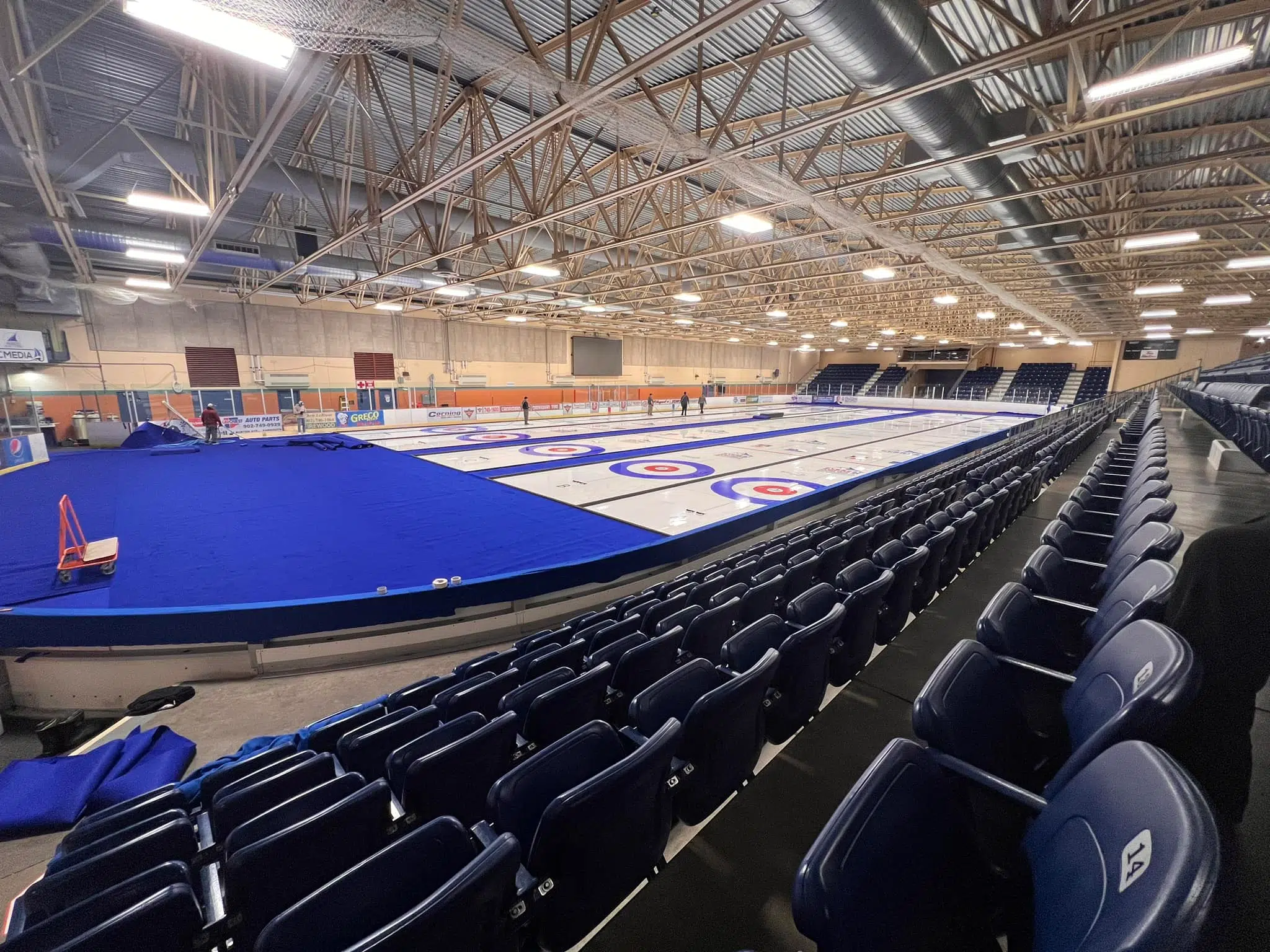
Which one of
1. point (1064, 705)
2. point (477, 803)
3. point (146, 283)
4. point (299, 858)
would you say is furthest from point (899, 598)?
point (146, 283)

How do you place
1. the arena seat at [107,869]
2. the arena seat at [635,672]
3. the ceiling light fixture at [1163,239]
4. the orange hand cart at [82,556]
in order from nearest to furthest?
the arena seat at [107,869]
the arena seat at [635,672]
the orange hand cart at [82,556]
the ceiling light fixture at [1163,239]

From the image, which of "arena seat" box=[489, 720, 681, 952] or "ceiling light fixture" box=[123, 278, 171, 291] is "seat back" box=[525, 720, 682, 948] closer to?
"arena seat" box=[489, 720, 681, 952]

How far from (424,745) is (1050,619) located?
3693 mm

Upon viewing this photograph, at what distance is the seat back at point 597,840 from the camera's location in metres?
1.63

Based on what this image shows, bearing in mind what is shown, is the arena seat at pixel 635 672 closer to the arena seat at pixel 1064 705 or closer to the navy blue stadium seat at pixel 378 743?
the navy blue stadium seat at pixel 378 743

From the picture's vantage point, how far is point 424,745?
2.52m

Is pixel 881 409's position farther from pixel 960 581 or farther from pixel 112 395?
pixel 112 395

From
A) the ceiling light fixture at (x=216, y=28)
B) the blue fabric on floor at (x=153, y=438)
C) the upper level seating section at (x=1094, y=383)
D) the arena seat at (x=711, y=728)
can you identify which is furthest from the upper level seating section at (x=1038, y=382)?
the blue fabric on floor at (x=153, y=438)

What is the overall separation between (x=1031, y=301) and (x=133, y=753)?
3191 centimetres

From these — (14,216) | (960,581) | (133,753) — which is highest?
(14,216)

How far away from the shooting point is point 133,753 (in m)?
3.78

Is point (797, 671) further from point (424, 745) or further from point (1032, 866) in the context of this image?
point (424, 745)

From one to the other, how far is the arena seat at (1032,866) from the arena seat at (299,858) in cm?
160

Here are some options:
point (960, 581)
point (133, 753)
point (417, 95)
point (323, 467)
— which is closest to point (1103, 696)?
point (960, 581)
